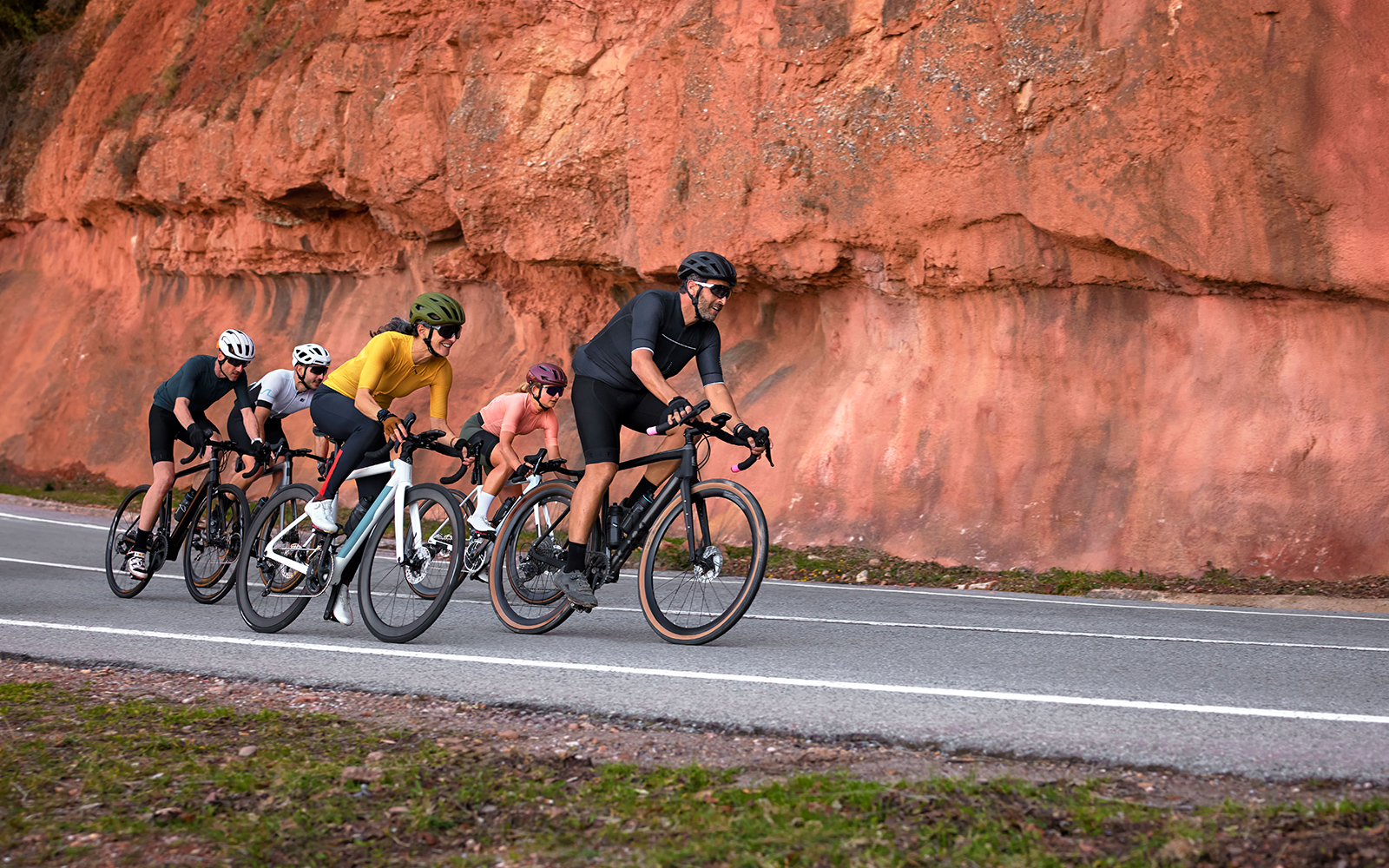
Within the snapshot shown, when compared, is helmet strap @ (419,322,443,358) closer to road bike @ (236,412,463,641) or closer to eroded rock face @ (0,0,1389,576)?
road bike @ (236,412,463,641)

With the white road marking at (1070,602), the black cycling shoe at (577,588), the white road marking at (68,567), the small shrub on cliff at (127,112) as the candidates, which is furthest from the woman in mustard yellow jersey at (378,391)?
the small shrub on cliff at (127,112)

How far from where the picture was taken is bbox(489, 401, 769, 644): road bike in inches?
263

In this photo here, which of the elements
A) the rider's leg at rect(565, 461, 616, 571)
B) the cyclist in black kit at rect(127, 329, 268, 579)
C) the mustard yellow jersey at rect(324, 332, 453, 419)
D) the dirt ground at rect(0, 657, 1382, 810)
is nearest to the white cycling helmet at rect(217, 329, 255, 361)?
the cyclist in black kit at rect(127, 329, 268, 579)

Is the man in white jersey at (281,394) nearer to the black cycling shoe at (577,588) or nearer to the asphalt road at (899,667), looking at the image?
the asphalt road at (899,667)

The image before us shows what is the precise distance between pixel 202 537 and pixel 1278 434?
10.4 metres

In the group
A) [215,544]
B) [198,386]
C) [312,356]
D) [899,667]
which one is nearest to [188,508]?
[215,544]

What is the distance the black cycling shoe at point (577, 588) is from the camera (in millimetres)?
6938

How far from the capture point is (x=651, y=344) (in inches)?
271

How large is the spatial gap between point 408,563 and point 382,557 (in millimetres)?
232

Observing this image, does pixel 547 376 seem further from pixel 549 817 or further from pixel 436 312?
pixel 549 817

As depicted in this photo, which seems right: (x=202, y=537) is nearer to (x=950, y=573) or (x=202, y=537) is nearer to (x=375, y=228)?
(x=950, y=573)

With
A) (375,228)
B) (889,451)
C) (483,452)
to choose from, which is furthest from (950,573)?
(375,228)

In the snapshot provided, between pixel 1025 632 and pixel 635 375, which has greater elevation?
pixel 635 375

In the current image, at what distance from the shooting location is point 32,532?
603 inches
